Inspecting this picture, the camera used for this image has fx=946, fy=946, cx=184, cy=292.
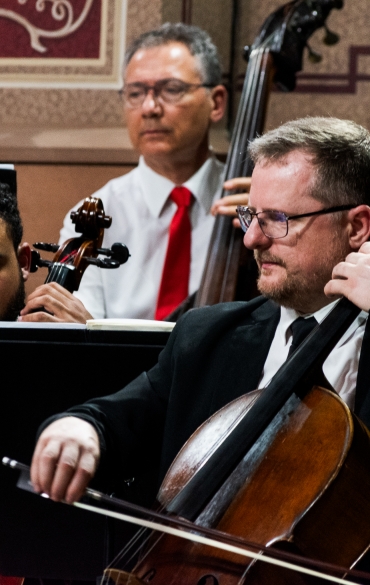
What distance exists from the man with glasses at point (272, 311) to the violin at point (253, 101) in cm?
81

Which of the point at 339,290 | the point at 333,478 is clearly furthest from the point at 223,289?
the point at 333,478

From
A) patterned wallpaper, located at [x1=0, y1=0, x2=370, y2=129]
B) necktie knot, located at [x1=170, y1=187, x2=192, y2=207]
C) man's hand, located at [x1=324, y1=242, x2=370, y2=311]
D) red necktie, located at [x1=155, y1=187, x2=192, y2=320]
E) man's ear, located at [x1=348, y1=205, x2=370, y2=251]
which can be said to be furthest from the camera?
patterned wallpaper, located at [x1=0, y1=0, x2=370, y2=129]

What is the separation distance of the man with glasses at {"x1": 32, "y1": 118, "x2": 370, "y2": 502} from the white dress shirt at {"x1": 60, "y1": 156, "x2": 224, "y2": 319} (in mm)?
1139

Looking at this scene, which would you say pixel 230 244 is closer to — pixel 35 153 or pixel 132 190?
pixel 132 190

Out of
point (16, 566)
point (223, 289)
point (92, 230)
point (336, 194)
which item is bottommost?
point (16, 566)

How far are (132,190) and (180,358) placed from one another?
1.44m

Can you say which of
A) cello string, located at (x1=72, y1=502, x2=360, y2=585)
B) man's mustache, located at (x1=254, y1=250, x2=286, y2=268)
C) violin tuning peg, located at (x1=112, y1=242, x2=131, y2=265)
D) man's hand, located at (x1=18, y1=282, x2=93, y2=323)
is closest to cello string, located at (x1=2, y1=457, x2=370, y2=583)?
cello string, located at (x1=72, y1=502, x2=360, y2=585)

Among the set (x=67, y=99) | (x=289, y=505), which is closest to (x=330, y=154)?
(x=289, y=505)

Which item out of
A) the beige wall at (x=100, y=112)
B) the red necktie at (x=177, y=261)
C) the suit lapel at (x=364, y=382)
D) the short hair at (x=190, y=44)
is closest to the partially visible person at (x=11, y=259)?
the red necktie at (x=177, y=261)

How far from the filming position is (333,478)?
107 cm

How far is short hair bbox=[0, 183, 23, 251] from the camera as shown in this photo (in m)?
1.92

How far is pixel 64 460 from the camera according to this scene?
1137 millimetres

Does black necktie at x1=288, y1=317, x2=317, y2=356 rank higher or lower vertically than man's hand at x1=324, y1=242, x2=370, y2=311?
lower

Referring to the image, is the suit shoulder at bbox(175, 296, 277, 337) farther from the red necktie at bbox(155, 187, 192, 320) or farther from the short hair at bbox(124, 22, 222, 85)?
the short hair at bbox(124, 22, 222, 85)
